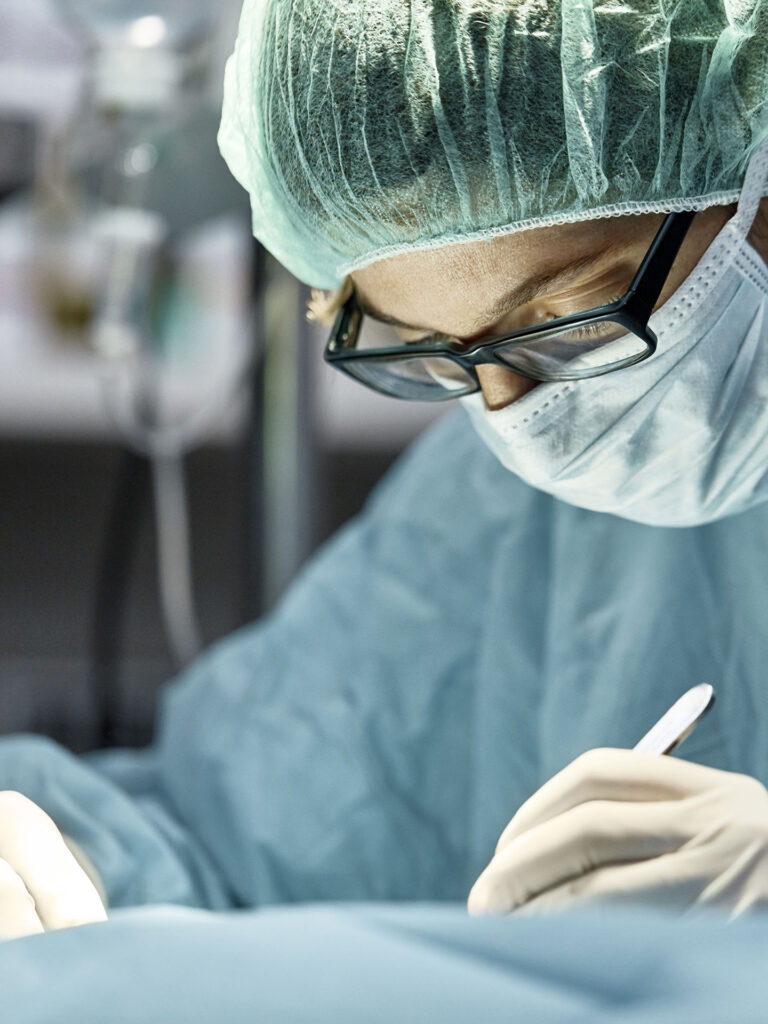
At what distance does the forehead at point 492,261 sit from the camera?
27.7 inches

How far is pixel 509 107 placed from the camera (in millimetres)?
653

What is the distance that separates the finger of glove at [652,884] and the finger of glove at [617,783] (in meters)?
0.04

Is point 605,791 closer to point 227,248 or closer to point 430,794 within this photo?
point 430,794

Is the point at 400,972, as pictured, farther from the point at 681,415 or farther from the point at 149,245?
the point at 149,245

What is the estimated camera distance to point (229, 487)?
2.02m

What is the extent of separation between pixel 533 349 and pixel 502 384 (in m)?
0.06

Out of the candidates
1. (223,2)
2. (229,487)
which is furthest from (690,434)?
(229,487)

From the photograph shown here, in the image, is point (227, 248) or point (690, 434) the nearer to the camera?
point (690, 434)

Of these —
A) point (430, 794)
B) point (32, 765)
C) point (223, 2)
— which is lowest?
point (430, 794)

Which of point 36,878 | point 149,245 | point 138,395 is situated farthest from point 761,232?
point 138,395

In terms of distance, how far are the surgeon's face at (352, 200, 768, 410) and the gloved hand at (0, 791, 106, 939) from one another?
1.44 ft

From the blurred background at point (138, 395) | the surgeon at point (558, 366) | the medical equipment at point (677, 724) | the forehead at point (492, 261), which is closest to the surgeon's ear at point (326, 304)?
the surgeon at point (558, 366)

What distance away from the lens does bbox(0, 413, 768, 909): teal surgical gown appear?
96 cm

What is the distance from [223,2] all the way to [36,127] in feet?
1.27
